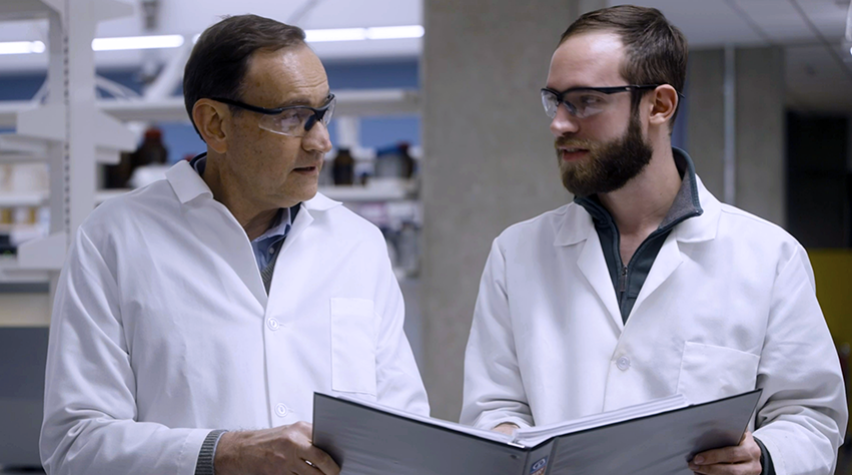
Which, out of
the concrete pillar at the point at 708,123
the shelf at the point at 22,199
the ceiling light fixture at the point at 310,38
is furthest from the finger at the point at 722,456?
the ceiling light fixture at the point at 310,38

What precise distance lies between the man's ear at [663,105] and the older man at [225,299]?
610 millimetres

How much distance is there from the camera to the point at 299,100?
5.00 ft

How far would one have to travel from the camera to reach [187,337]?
1438 millimetres

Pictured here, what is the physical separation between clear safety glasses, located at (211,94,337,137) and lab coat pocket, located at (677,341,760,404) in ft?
2.65

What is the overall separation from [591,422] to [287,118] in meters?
0.78

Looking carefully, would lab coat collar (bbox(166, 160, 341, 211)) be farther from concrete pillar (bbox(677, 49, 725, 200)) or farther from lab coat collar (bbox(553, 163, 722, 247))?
concrete pillar (bbox(677, 49, 725, 200))

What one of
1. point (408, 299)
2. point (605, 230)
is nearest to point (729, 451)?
point (605, 230)

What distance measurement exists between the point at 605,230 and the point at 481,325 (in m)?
0.31

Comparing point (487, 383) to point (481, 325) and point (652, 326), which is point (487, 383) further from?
point (652, 326)

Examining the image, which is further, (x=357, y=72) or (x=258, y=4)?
(x=357, y=72)

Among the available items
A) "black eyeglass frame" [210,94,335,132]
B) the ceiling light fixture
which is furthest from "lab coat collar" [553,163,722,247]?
the ceiling light fixture

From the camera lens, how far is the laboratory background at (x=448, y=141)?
2.16 metres

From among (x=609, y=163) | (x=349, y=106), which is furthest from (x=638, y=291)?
(x=349, y=106)

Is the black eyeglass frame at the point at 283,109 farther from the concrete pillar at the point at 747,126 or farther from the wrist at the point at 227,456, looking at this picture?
the concrete pillar at the point at 747,126
